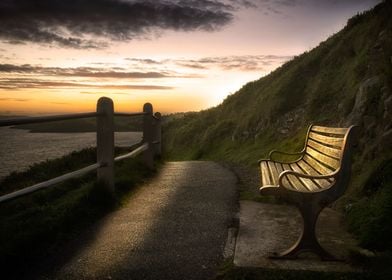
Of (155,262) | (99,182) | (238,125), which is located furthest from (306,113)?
(155,262)

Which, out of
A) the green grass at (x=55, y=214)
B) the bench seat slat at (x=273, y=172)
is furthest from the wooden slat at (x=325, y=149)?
the green grass at (x=55, y=214)

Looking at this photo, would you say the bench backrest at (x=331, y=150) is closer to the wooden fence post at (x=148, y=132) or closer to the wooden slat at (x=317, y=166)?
the wooden slat at (x=317, y=166)

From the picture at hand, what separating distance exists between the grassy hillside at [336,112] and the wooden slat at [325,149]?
82 centimetres

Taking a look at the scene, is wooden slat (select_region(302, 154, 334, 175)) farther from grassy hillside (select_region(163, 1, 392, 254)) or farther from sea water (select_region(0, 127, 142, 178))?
sea water (select_region(0, 127, 142, 178))

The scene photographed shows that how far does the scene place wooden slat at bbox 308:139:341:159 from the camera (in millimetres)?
4666

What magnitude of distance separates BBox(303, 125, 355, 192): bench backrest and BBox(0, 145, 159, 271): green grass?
3.18 metres

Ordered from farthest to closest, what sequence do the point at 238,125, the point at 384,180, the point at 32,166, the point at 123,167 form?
the point at 238,125, the point at 32,166, the point at 123,167, the point at 384,180

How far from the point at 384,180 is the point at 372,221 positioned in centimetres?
91

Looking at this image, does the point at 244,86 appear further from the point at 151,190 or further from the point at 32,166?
the point at 151,190

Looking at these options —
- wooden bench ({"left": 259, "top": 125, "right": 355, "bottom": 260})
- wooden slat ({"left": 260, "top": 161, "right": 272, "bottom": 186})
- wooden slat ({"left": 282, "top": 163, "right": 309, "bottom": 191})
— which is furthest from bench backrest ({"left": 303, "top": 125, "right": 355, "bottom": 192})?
wooden slat ({"left": 260, "top": 161, "right": 272, "bottom": 186})

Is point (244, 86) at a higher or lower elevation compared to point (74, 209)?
higher

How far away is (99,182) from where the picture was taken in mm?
6133

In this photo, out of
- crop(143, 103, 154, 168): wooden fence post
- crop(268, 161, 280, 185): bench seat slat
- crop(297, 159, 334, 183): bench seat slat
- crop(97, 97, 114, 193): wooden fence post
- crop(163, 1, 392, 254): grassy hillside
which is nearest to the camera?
crop(268, 161, 280, 185): bench seat slat

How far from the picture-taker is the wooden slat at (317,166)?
16.3 feet
